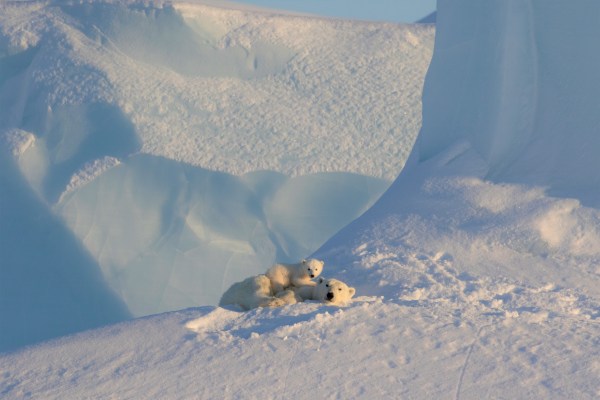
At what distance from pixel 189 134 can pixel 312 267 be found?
5799 millimetres

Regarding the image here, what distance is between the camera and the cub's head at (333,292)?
5477 millimetres

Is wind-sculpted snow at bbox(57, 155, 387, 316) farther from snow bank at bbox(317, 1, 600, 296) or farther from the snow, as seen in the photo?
snow bank at bbox(317, 1, 600, 296)

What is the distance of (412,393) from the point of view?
182 inches

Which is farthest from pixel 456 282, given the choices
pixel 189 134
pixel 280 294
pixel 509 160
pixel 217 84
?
pixel 217 84

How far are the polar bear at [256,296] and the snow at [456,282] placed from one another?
173 millimetres

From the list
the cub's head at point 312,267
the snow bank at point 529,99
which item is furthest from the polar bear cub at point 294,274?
the snow bank at point 529,99

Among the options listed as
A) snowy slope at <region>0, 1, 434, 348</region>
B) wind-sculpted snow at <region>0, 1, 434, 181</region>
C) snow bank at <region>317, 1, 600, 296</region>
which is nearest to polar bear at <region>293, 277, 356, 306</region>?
snow bank at <region>317, 1, 600, 296</region>

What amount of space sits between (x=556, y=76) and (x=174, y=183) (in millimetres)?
5017

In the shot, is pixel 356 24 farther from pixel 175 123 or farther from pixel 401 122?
pixel 175 123

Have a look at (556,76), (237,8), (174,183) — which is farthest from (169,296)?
(556,76)

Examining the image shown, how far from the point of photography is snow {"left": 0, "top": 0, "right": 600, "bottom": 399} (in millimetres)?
4789

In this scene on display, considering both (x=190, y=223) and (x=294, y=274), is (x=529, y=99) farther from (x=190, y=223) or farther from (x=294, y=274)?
(x=190, y=223)

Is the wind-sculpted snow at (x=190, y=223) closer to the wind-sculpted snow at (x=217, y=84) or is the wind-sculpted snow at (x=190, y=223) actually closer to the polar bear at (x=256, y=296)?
the wind-sculpted snow at (x=217, y=84)

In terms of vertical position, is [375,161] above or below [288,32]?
below
